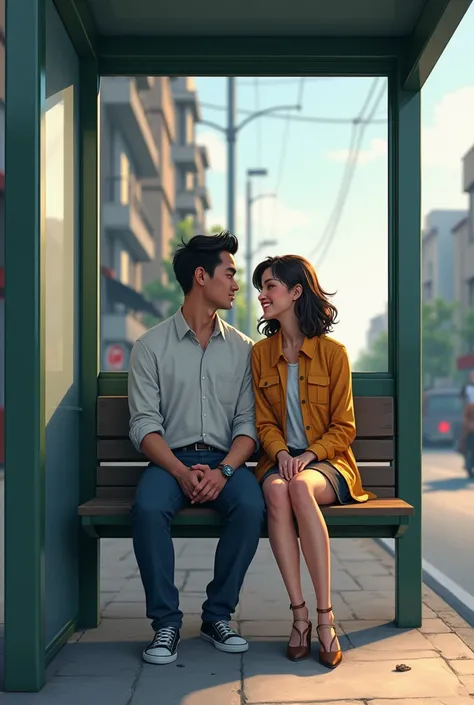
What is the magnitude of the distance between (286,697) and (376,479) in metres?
1.69

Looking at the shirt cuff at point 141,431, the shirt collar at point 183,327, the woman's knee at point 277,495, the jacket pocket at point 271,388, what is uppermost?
the shirt collar at point 183,327

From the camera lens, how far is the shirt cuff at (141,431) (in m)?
5.03

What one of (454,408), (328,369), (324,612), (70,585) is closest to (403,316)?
(328,369)

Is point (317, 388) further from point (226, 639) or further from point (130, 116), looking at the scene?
point (130, 116)

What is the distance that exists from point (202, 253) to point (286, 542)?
1534 mm

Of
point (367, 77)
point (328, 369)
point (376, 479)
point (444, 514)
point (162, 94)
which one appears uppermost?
point (162, 94)

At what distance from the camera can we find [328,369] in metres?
5.16

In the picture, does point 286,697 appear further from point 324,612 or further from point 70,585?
point 70,585

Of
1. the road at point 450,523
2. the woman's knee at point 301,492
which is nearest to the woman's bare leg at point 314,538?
the woman's knee at point 301,492

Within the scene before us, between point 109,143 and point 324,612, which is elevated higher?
point 109,143

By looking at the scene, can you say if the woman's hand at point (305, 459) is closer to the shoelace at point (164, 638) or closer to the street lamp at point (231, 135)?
the shoelace at point (164, 638)

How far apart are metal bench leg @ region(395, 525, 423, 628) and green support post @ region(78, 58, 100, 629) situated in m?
1.57

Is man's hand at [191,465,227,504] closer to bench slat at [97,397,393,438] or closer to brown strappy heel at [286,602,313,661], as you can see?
brown strappy heel at [286,602,313,661]

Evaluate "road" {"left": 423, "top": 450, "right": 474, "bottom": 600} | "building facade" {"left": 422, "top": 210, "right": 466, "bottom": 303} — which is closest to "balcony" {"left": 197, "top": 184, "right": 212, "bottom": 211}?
"building facade" {"left": 422, "top": 210, "right": 466, "bottom": 303}
